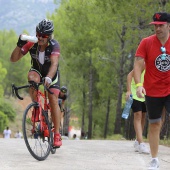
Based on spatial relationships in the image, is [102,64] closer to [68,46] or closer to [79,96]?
[68,46]

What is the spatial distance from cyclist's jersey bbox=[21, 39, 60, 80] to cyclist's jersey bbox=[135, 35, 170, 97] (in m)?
1.43

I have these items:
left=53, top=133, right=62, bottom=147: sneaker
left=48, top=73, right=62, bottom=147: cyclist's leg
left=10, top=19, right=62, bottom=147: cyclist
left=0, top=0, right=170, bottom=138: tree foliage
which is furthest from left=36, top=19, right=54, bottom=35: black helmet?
left=0, top=0, right=170, bottom=138: tree foliage

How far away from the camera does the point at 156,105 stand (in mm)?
6395

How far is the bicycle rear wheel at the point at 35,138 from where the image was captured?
22.4 feet

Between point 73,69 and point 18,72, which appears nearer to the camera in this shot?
point 73,69

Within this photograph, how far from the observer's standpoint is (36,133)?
23.4ft

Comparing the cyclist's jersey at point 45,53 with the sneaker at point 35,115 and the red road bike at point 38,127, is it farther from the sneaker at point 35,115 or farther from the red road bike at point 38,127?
the sneaker at point 35,115

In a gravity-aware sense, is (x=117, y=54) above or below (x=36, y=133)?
above

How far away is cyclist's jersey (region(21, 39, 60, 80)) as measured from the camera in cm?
725

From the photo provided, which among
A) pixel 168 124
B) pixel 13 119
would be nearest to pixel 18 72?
pixel 13 119

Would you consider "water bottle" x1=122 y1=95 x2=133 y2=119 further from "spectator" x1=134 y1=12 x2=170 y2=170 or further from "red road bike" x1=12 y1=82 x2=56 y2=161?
"spectator" x1=134 y1=12 x2=170 y2=170

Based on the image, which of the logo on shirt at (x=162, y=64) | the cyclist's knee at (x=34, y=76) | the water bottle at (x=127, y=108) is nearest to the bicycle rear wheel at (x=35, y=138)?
the cyclist's knee at (x=34, y=76)

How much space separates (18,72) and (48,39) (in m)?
62.1

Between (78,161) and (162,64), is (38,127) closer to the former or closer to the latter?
(78,161)
